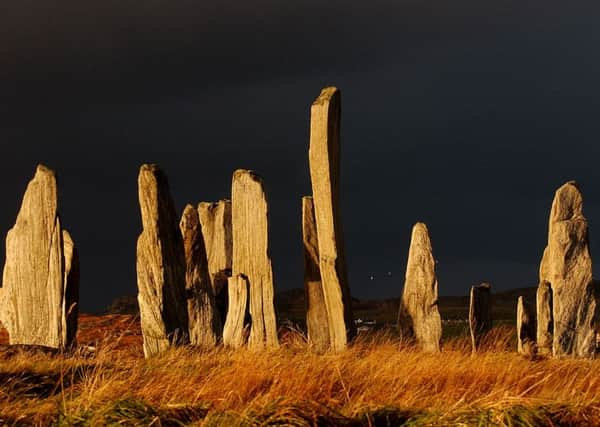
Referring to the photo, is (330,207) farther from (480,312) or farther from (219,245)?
(219,245)

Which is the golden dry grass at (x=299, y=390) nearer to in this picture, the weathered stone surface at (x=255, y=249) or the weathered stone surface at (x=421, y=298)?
the weathered stone surface at (x=421, y=298)

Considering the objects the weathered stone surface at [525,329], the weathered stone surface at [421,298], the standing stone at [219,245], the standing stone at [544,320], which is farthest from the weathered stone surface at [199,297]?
the standing stone at [544,320]

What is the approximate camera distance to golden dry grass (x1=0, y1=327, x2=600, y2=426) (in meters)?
10.6

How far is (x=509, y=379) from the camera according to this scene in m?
13.5

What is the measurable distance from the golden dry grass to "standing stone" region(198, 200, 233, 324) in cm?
434

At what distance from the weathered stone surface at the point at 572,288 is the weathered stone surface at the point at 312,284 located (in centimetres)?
401

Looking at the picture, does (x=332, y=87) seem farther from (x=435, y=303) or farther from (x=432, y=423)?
(x=432, y=423)

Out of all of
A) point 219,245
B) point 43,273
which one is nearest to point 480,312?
point 219,245

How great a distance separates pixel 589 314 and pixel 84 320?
14827mm

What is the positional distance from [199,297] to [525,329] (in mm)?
5758

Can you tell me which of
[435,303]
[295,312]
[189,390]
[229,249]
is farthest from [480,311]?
[295,312]

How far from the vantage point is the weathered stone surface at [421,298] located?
1712 centimetres

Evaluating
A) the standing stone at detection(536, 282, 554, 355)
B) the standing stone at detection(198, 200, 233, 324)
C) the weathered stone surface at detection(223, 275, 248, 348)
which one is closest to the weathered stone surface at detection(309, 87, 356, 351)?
the weathered stone surface at detection(223, 275, 248, 348)

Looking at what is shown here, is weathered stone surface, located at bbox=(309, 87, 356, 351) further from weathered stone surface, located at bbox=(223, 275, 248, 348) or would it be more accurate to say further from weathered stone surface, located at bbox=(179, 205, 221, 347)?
weathered stone surface, located at bbox=(179, 205, 221, 347)
